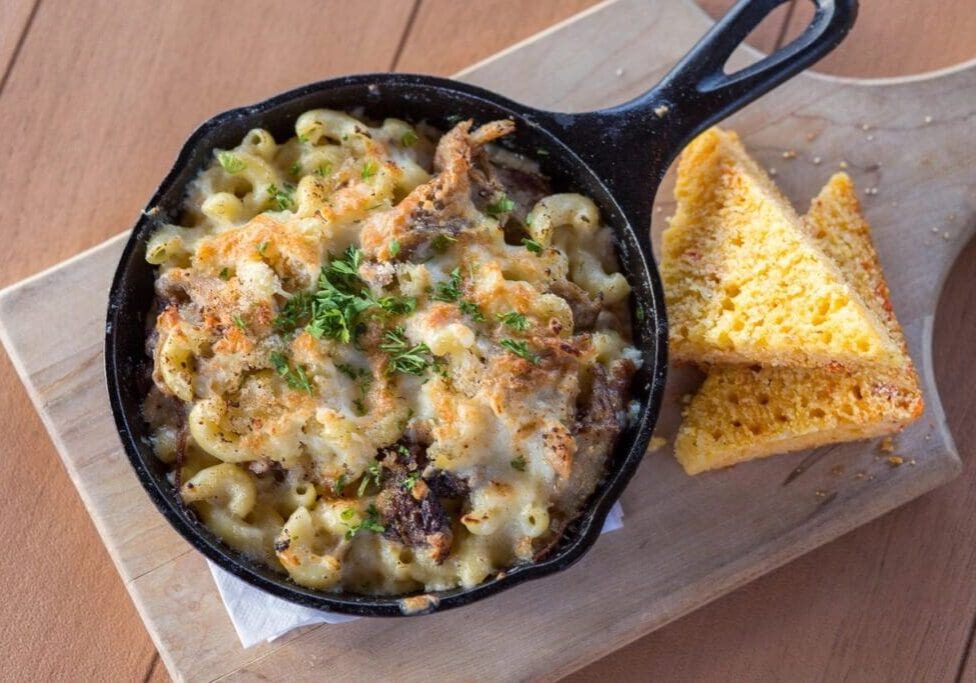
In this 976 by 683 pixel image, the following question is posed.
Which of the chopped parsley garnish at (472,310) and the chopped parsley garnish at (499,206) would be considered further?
the chopped parsley garnish at (499,206)

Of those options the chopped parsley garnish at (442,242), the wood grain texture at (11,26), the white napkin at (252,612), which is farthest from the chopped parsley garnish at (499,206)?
the wood grain texture at (11,26)

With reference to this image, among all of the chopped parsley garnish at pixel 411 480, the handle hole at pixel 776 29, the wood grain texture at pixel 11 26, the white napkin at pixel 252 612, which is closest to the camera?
the chopped parsley garnish at pixel 411 480

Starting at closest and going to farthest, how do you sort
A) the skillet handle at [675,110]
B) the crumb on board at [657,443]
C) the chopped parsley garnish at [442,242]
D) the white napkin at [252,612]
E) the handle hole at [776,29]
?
the chopped parsley garnish at [442,242], the skillet handle at [675,110], the white napkin at [252,612], the crumb on board at [657,443], the handle hole at [776,29]

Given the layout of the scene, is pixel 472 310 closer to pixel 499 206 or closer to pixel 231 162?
pixel 499 206

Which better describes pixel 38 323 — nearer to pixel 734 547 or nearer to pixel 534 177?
pixel 534 177

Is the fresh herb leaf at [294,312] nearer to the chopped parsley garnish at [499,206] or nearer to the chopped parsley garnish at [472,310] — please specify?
the chopped parsley garnish at [472,310]

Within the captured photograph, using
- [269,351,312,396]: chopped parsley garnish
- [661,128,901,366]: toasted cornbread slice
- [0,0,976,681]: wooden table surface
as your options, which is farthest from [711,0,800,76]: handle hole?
[269,351,312,396]: chopped parsley garnish
